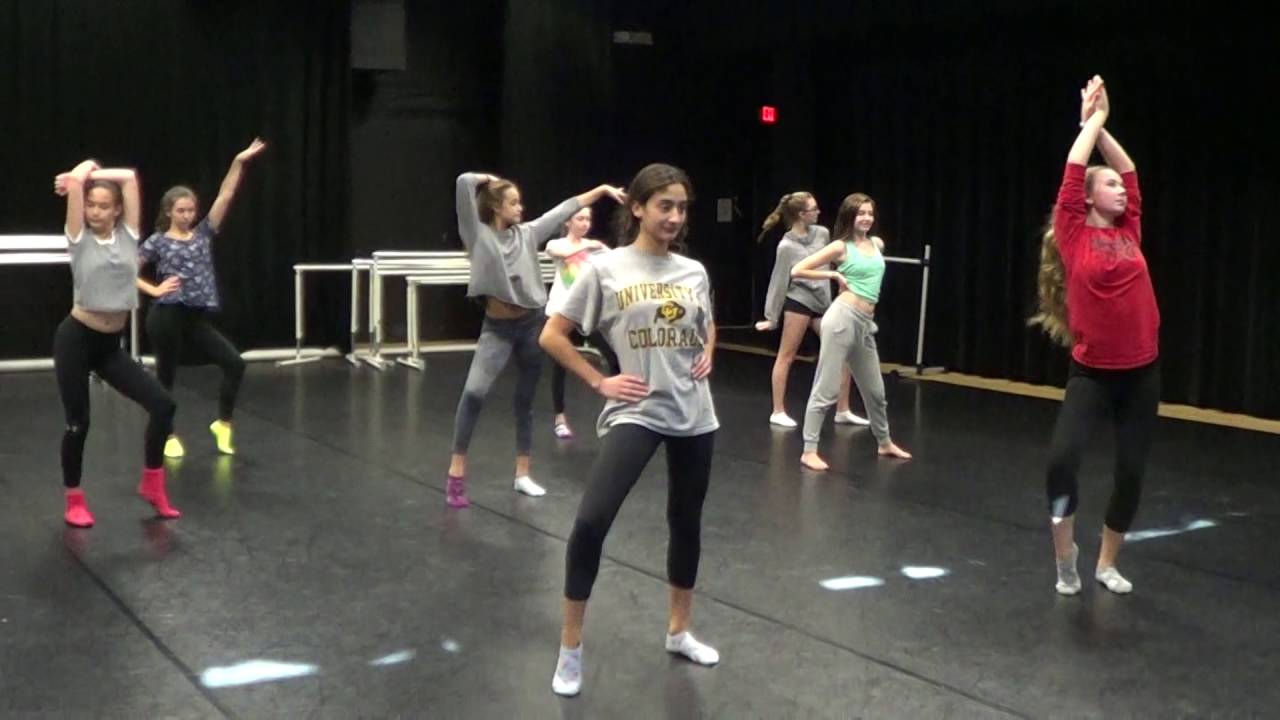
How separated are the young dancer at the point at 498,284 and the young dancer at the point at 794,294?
1985mm

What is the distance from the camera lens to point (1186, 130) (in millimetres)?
9586

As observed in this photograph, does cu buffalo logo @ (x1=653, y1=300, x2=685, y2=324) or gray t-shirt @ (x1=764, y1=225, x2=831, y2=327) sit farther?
gray t-shirt @ (x1=764, y1=225, x2=831, y2=327)

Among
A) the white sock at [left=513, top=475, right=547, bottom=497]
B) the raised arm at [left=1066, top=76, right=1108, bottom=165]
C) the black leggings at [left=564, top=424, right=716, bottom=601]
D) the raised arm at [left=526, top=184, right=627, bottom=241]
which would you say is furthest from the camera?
the white sock at [left=513, top=475, right=547, bottom=497]

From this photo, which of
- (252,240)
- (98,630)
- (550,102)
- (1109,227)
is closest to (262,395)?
(252,240)

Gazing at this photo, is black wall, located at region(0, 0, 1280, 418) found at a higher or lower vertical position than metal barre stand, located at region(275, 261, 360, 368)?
higher

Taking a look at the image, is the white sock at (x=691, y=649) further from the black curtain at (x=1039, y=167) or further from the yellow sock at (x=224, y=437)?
the black curtain at (x=1039, y=167)

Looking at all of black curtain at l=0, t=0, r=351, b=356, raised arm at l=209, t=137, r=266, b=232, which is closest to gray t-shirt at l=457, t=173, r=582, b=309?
raised arm at l=209, t=137, r=266, b=232

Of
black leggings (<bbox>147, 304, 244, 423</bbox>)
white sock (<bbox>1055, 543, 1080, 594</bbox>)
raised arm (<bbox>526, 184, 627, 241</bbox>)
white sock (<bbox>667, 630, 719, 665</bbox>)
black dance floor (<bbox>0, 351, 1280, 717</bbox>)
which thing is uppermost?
raised arm (<bbox>526, 184, 627, 241</bbox>)

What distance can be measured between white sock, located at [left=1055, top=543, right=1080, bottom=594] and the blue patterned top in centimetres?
440

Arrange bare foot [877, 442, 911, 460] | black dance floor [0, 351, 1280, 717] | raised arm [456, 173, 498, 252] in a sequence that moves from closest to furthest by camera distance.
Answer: black dance floor [0, 351, 1280, 717], raised arm [456, 173, 498, 252], bare foot [877, 442, 911, 460]

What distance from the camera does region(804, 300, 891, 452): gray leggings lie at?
23.3 ft

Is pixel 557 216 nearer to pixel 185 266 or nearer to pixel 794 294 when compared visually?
pixel 185 266

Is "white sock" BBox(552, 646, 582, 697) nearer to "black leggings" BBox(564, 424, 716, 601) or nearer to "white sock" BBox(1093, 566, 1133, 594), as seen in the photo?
"black leggings" BBox(564, 424, 716, 601)

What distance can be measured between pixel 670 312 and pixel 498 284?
2.34 m
